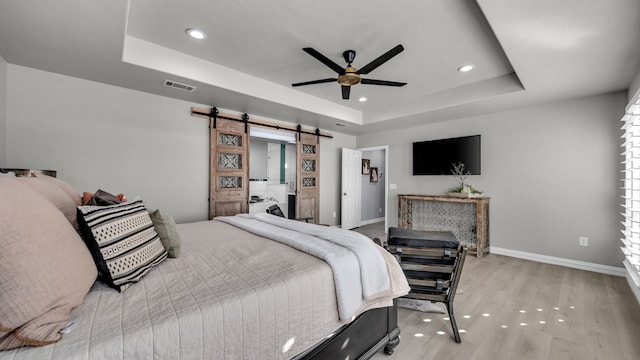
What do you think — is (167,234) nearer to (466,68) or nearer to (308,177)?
(466,68)

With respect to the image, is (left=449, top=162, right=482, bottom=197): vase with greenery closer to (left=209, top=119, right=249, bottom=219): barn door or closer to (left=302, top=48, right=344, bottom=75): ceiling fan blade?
(left=302, top=48, right=344, bottom=75): ceiling fan blade

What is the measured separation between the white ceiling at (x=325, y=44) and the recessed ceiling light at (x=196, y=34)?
0.23ft

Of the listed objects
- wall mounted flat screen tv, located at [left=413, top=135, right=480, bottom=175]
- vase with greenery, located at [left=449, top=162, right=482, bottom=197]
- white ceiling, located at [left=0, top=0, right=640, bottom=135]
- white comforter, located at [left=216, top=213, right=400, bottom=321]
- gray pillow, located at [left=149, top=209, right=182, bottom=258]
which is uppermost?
white ceiling, located at [left=0, top=0, right=640, bottom=135]

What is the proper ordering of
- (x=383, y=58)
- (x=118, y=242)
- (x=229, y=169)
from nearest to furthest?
(x=118, y=242) < (x=383, y=58) < (x=229, y=169)

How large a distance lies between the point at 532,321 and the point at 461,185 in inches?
110

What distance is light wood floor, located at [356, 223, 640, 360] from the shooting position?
182 cm

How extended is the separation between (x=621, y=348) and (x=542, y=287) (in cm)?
109

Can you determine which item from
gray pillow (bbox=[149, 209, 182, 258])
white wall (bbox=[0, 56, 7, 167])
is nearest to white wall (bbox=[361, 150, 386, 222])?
gray pillow (bbox=[149, 209, 182, 258])

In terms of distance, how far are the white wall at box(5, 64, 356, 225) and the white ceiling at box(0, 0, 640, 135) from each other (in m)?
0.22

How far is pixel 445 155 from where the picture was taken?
4770 millimetres

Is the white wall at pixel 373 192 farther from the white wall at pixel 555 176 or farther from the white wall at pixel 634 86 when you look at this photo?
the white wall at pixel 634 86

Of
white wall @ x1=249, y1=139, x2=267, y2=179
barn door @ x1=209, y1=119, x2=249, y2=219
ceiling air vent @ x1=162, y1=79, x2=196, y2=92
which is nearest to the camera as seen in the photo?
ceiling air vent @ x1=162, y1=79, x2=196, y2=92

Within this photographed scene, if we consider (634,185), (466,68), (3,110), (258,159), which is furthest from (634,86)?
(258,159)

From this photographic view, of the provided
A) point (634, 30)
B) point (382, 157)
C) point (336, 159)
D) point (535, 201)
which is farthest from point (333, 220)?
point (634, 30)
